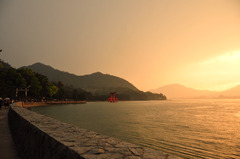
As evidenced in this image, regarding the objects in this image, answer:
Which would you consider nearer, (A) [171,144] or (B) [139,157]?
(B) [139,157]

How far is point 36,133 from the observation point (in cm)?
611

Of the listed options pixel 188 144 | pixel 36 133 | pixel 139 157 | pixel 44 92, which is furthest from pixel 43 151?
pixel 44 92

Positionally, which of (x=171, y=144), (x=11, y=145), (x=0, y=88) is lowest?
(x=171, y=144)

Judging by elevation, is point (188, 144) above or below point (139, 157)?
below

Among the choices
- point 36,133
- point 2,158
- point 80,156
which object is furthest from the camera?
point 2,158

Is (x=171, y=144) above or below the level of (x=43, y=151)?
below

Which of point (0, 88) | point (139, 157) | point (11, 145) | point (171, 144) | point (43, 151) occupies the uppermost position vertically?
point (0, 88)

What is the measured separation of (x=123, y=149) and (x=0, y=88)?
2210 inches

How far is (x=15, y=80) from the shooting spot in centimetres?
5934

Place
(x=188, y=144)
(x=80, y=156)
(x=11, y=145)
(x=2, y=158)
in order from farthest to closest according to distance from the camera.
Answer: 1. (x=188, y=144)
2. (x=11, y=145)
3. (x=2, y=158)
4. (x=80, y=156)

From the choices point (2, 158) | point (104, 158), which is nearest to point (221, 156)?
point (104, 158)

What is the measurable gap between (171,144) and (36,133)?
12675 millimetres

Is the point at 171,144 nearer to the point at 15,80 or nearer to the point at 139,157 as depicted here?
the point at 139,157

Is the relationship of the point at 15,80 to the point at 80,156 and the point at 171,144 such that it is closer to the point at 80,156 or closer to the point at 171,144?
the point at 171,144
